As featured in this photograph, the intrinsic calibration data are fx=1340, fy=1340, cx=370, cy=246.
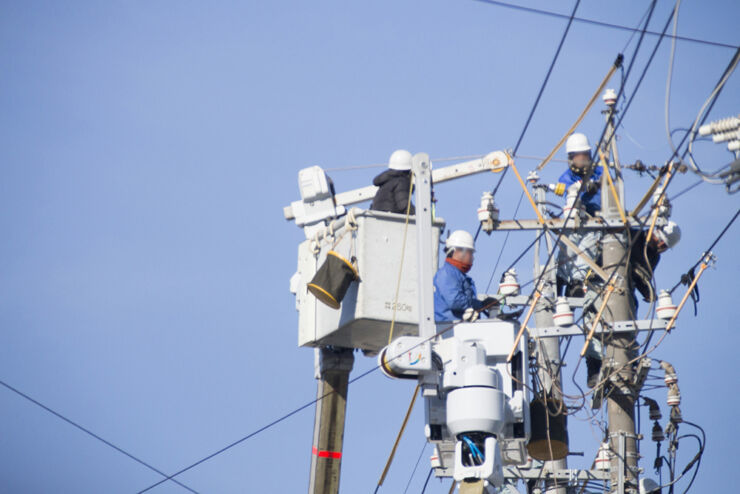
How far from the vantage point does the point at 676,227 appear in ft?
50.8

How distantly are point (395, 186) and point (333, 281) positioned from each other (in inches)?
Answer: 72.3

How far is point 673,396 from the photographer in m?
16.3

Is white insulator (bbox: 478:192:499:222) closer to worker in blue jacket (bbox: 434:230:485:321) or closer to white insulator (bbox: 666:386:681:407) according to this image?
worker in blue jacket (bbox: 434:230:485:321)

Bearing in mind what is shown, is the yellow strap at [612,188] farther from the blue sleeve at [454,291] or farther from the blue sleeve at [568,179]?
the blue sleeve at [454,291]

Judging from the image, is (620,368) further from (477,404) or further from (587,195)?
(477,404)

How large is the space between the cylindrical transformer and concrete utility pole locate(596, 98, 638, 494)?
13.5ft

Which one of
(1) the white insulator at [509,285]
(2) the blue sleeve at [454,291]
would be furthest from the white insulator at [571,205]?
(2) the blue sleeve at [454,291]

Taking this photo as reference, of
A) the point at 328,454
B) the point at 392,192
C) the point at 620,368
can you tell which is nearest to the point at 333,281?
the point at 392,192

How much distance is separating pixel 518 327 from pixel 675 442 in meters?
5.01

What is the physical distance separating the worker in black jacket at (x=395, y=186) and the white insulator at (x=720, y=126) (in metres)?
5.00

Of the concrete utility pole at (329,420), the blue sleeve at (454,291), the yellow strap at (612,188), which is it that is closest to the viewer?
the blue sleeve at (454,291)

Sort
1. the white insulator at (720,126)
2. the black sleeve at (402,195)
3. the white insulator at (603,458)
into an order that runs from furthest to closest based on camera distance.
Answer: the white insulator at (603,458), the black sleeve at (402,195), the white insulator at (720,126)

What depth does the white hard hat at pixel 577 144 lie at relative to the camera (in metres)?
16.5

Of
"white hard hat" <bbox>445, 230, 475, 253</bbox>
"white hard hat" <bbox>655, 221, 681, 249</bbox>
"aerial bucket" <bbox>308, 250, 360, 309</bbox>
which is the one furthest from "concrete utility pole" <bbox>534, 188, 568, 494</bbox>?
"aerial bucket" <bbox>308, 250, 360, 309</bbox>
